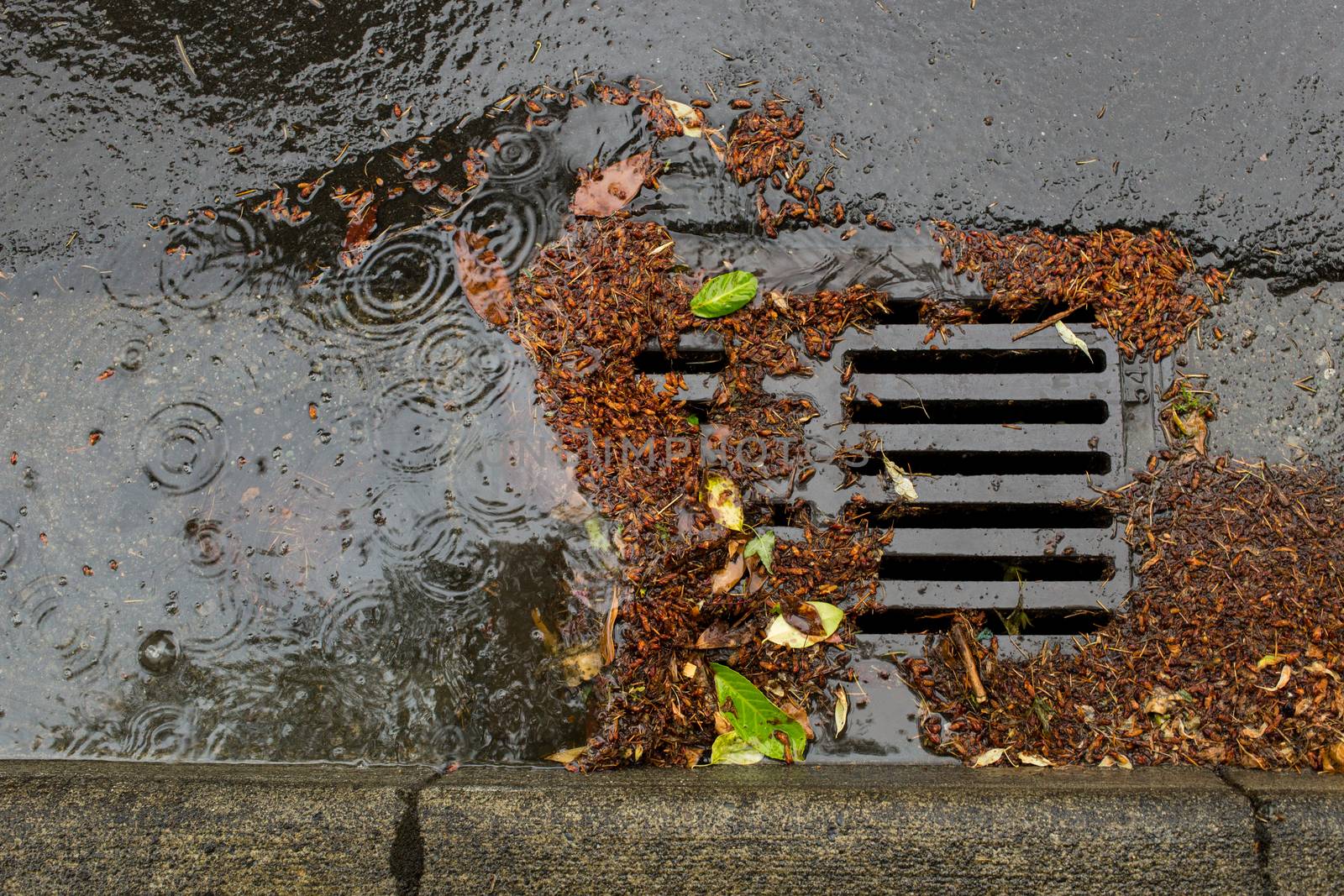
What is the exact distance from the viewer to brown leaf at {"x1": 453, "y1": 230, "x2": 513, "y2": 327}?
88.6 inches

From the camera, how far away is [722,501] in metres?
2.16

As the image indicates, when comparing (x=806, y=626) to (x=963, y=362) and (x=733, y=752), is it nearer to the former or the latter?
(x=733, y=752)

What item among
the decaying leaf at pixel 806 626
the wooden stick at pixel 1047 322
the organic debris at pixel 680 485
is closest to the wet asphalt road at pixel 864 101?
the wooden stick at pixel 1047 322

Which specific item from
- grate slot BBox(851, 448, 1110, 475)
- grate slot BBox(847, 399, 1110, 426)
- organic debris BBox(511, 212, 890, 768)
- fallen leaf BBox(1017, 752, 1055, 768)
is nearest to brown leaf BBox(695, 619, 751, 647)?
organic debris BBox(511, 212, 890, 768)

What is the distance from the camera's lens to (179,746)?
2.19 m

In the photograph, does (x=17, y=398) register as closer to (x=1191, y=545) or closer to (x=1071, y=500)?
(x=1071, y=500)

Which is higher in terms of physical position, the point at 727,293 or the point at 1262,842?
the point at 727,293

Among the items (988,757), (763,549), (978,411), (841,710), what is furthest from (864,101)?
(988,757)

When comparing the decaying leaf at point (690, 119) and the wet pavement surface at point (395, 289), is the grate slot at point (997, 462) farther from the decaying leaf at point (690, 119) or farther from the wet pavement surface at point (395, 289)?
the decaying leaf at point (690, 119)

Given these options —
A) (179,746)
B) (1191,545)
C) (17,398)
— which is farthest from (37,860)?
(1191,545)

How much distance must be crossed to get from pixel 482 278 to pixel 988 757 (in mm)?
1830

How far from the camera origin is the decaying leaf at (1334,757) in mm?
2041

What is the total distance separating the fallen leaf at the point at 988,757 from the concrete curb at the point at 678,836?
13 cm

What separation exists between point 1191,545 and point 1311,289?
79 cm
